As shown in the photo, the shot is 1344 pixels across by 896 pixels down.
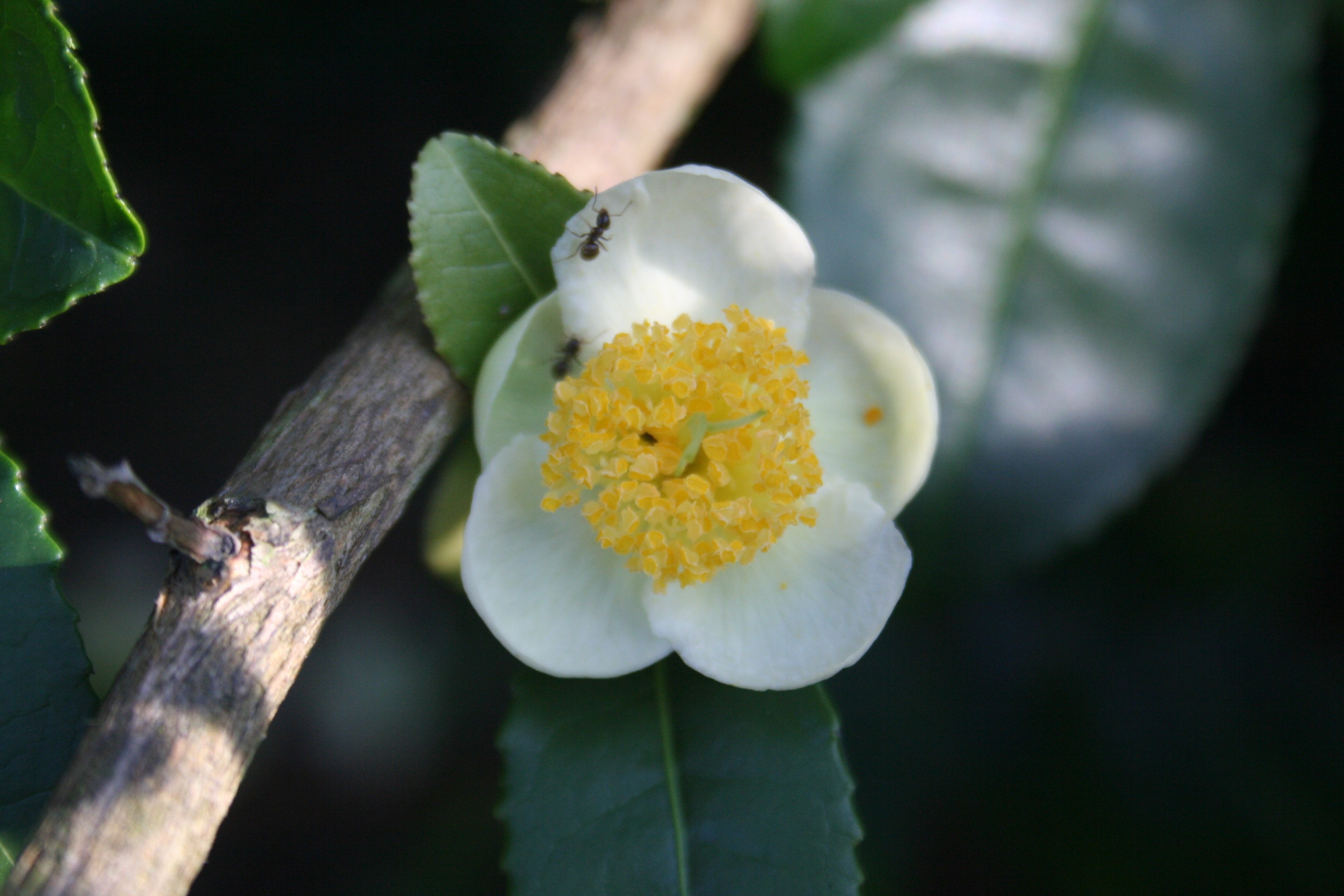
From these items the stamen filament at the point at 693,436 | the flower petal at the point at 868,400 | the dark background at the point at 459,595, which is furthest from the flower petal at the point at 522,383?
the dark background at the point at 459,595

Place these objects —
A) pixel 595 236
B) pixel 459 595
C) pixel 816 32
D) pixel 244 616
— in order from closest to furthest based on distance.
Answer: pixel 244 616 < pixel 595 236 < pixel 816 32 < pixel 459 595

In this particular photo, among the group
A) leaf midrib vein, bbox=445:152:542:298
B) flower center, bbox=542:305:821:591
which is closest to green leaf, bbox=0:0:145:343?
leaf midrib vein, bbox=445:152:542:298

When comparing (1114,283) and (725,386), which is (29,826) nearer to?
(725,386)

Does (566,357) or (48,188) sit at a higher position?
(48,188)

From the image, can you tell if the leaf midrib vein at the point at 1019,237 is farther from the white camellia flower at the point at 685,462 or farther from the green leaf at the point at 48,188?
the green leaf at the point at 48,188

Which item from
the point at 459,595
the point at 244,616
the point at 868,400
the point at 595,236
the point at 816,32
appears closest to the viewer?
the point at 244,616

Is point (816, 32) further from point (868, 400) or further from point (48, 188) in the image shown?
point (48, 188)

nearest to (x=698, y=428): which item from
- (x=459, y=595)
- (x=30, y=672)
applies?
(x=30, y=672)
